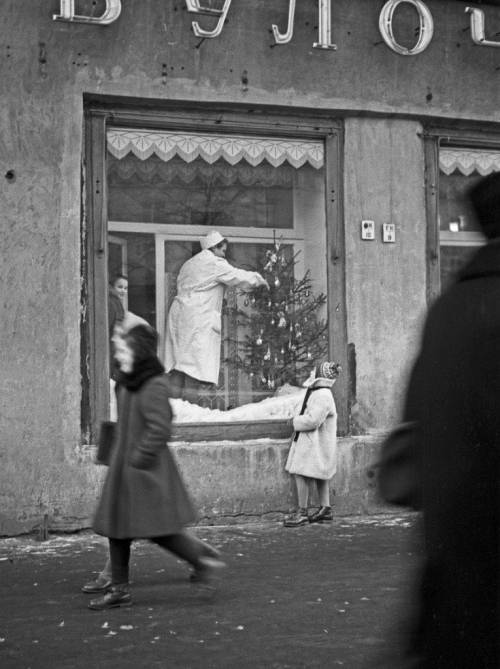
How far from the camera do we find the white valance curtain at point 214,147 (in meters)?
10.5

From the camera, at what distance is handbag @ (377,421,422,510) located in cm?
243

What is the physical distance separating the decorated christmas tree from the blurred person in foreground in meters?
8.66

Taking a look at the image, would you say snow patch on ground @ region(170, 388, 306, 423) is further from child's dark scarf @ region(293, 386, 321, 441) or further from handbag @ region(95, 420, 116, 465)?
handbag @ region(95, 420, 116, 465)

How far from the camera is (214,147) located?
10797 millimetres

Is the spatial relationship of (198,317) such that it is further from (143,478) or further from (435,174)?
(143,478)

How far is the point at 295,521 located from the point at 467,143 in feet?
14.5

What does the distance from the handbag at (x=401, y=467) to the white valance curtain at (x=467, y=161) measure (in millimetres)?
9443

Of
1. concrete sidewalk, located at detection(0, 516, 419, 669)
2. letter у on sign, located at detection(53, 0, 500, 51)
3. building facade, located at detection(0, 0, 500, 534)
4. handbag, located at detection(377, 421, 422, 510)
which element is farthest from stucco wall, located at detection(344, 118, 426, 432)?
handbag, located at detection(377, 421, 422, 510)

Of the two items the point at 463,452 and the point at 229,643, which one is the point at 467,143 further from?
the point at 463,452

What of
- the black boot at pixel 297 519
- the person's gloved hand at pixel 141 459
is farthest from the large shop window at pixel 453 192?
the person's gloved hand at pixel 141 459

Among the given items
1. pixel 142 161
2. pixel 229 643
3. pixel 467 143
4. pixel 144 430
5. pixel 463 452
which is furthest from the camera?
pixel 467 143

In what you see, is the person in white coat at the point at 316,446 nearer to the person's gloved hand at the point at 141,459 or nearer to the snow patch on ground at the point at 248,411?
the snow patch on ground at the point at 248,411

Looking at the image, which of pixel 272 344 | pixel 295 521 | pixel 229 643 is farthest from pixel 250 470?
pixel 229 643

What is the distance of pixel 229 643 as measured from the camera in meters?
5.75
